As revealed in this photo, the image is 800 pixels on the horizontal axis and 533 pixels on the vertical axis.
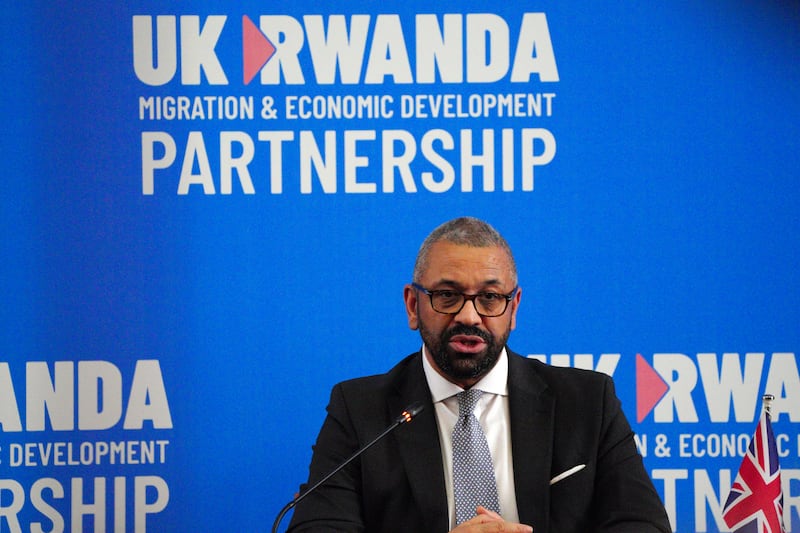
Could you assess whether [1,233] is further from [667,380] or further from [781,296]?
[781,296]

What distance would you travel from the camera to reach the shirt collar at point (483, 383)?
2465mm

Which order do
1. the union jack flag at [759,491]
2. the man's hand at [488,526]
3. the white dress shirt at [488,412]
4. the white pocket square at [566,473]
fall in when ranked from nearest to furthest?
the man's hand at [488,526] → the white pocket square at [566,473] → the white dress shirt at [488,412] → the union jack flag at [759,491]

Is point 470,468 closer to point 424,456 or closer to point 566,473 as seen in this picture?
point 424,456

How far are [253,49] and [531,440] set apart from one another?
1.71 meters

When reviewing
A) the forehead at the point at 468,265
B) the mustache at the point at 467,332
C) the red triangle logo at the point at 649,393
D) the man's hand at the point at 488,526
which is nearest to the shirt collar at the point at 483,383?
the mustache at the point at 467,332

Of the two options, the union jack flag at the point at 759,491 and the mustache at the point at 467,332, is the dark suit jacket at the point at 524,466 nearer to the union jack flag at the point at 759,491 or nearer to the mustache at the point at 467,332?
the mustache at the point at 467,332

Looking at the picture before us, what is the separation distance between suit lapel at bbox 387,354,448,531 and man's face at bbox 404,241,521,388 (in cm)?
12

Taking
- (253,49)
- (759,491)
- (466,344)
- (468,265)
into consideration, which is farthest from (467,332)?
(253,49)

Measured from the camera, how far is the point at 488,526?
2121 millimetres

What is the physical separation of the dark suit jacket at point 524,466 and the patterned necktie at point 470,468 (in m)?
0.05

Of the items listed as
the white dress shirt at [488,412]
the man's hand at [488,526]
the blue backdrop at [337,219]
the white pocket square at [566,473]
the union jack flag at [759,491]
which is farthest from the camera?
the blue backdrop at [337,219]

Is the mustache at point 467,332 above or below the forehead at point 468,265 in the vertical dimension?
below

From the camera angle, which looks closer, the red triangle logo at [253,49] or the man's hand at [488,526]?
the man's hand at [488,526]

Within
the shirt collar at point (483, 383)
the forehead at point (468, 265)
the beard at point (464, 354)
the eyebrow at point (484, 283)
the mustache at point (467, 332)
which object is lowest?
the shirt collar at point (483, 383)
